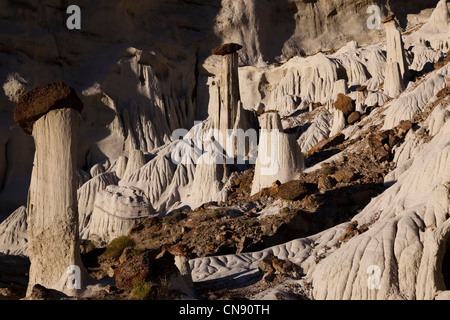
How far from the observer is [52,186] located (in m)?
13.8

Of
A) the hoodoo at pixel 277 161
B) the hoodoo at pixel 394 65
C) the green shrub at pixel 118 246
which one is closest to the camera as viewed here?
the green shrub at pixel 118 246

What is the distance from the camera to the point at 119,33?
47594 mm

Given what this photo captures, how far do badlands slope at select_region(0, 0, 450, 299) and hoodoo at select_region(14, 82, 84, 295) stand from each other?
3.26 metres

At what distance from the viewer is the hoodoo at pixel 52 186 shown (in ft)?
44.9

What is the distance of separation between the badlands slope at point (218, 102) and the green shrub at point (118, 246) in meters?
3.24

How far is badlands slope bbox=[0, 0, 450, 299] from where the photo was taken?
14.3 metres

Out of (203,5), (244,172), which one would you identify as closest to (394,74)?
(244,172)

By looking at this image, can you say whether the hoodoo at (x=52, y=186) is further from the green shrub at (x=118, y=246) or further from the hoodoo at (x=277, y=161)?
the hoodoo at (x=277, y=161)

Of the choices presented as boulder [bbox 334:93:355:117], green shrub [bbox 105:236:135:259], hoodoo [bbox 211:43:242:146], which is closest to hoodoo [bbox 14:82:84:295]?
green shrub [bbox 105:236:135:259]

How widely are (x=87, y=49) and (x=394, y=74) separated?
77.9ft

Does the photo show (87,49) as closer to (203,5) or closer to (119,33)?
(119,33)

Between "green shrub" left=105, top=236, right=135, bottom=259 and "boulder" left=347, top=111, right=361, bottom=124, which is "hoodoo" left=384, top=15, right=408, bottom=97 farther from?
"green shrub" left=105, top=236, right=135, bottom=259

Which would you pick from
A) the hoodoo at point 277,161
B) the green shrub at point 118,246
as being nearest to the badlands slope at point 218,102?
the hoodoo at point 277,161

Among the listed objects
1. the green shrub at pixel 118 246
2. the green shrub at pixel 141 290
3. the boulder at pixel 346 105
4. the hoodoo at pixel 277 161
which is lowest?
the green shrub at pixel 141 290
